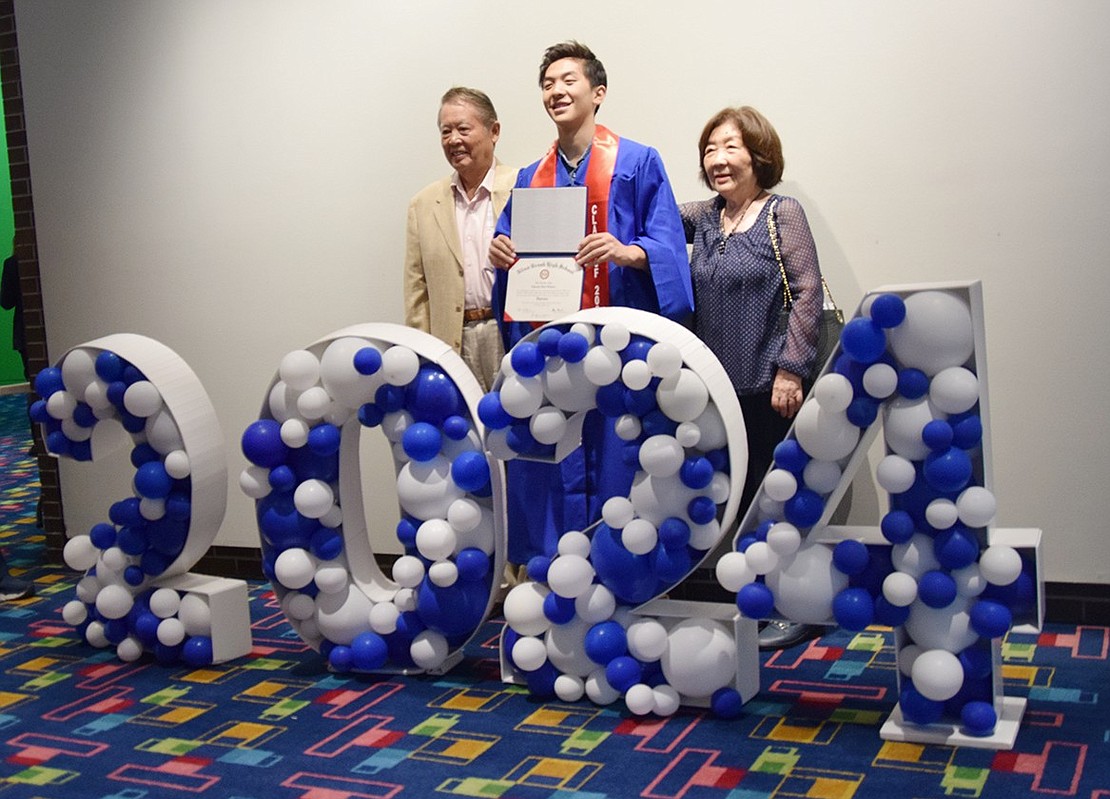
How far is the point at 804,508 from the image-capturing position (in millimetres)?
3137

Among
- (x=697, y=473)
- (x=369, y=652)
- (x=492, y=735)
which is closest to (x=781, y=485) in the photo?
(x=697, y=473)

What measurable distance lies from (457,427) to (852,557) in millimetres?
1105

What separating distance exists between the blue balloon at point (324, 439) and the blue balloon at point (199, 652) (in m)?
0.73

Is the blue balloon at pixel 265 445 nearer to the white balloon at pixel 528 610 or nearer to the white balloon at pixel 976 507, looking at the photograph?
the white balloon at pixel 528 610

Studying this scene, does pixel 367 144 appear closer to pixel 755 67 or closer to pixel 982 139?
pixel 755 67

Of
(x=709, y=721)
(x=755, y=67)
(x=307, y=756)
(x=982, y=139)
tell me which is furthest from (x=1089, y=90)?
(x=307, y=756)

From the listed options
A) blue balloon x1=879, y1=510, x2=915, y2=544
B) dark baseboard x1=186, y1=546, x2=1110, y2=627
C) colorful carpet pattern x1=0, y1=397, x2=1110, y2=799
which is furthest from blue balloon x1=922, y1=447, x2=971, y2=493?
dark baseboard x1=186, y1=546, x2=1110, y2=627

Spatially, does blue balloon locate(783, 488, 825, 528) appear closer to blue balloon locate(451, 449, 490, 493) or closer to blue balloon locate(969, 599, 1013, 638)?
blue balloon locate(969, 599, 1013, 638)

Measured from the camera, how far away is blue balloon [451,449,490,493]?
3.45m

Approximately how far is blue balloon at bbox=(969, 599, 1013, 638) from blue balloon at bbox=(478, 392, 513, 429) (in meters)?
1.25

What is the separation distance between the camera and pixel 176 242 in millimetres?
5227

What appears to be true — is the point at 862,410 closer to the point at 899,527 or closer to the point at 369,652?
the point at 899,527

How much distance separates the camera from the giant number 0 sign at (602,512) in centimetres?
298

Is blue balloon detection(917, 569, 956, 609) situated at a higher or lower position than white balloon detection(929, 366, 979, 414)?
lower
